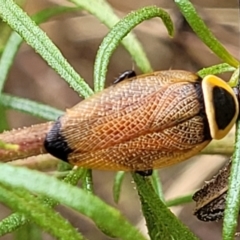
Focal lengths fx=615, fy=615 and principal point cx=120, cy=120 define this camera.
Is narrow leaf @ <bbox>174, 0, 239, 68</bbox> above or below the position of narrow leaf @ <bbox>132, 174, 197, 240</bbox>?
above

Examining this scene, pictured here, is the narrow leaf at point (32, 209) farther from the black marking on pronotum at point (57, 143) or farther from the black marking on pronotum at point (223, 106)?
the black marking on pronotum at point (223, 106)

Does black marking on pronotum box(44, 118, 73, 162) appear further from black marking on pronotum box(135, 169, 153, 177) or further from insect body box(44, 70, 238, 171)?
black marking on pronotum box(135, 169, 153, 177)

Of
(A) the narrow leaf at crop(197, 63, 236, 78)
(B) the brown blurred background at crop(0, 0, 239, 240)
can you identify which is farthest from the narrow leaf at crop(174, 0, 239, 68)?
(B) the brown blurred background at crop(0, 0, 239, 240)

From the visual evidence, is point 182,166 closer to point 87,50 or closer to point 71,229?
point 87,50

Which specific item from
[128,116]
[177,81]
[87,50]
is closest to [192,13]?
[177,81]

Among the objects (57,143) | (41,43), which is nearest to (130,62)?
(41,43)

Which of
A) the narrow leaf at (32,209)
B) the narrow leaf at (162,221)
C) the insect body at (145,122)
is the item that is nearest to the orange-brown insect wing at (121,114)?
the insect body at (145,122)
